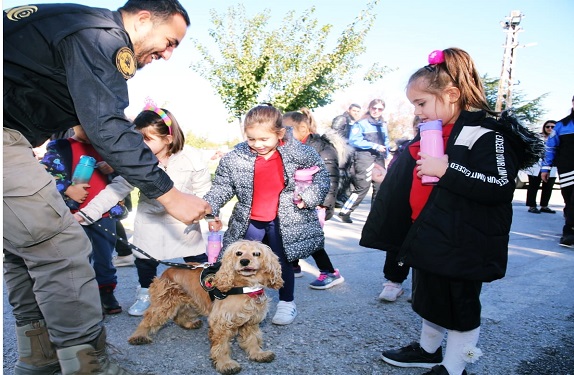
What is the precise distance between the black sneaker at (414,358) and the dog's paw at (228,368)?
932mm

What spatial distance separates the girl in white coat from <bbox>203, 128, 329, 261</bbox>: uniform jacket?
0.90ft

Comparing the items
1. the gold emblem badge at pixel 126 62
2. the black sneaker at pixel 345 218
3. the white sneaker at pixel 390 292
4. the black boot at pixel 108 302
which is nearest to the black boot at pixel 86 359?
the gold emblem badge at pixel 126 62

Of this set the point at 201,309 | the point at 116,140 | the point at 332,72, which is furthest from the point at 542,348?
the point at 332,72

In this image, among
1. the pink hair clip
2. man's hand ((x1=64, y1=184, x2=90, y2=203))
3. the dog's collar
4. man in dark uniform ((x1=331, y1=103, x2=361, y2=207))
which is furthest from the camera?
man in dark uniform ((x1=331, y1=103, x2=361, y2=207))

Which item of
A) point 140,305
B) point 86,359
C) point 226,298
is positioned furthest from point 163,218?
point 86,359

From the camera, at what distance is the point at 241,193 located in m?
3.57

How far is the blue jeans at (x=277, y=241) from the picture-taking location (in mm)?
3584

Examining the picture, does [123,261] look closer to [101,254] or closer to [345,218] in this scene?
[101,254]

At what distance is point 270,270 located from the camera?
9.67ft

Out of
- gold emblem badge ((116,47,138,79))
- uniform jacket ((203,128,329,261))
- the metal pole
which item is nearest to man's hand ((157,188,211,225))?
gold emblem badge ((116,47,138,79))

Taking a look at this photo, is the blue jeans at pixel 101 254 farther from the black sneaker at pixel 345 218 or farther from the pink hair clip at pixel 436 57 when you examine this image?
the black sneaker at pixel 345 218

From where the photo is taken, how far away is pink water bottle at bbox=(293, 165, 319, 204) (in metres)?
3.54

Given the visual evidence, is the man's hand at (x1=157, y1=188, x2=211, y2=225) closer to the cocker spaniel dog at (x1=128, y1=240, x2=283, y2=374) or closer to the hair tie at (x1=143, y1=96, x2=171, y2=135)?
the cocker spaniel dog at (x1=128, y1=240, x2=283, y2=374)

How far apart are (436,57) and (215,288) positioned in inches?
77.5
